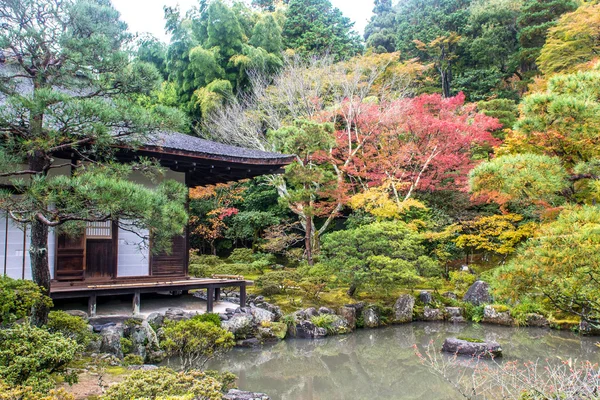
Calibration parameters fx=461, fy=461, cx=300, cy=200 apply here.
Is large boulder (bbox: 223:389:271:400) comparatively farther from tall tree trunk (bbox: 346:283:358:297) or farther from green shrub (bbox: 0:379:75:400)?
tall tree trunk (bbox: 346:283:358:297)

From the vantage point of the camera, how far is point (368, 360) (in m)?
8.26

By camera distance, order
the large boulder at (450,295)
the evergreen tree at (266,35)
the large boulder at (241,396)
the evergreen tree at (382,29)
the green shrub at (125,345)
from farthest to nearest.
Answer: the evergreen tree at (382,29), the evergreen tree at (266,35), the large boulder at (450,295), the green shrub at (125,345), the large boulder at (241,396)

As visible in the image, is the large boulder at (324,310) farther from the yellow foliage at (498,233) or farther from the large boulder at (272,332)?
the yellow foliage at (498,233)

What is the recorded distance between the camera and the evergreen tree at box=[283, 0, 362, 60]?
2520cm

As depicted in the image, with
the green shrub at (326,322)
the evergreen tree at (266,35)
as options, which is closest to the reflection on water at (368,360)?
the green shrub at (326,322)

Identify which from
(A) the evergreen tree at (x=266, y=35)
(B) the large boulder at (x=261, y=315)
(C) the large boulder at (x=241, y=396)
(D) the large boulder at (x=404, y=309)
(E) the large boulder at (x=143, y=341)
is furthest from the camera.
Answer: (A) the evergreen tree at (x=266, y=35)

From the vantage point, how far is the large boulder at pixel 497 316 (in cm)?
1159

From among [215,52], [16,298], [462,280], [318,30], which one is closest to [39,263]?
[16,298]

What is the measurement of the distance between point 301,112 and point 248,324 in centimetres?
1117

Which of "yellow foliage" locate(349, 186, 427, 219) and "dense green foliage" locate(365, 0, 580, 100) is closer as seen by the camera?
"yellow foliage" locate(349, 186, 427, 219)

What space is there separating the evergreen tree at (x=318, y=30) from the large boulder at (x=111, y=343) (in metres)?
19.7

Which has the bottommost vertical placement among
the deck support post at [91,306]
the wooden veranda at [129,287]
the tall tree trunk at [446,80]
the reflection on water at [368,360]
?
the reflection on water at [368,360]

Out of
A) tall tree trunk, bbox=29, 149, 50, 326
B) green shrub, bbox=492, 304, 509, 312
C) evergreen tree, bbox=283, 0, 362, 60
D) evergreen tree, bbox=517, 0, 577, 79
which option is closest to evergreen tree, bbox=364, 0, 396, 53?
evergreen tree, bbox=283, 0, 362, 60

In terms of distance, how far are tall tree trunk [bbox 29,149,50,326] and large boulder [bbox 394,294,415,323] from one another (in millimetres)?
8461
